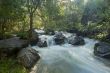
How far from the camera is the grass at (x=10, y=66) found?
12094 mm

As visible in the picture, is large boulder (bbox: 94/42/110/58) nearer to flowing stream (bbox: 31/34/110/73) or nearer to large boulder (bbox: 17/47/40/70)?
flowing stream (bbox: 31/34/110/73)

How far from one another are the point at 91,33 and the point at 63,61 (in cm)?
1484

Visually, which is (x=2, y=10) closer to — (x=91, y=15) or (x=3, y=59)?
(x=3, y=59)

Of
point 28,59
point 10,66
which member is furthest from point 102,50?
point 10,66

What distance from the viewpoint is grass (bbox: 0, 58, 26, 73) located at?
12.1 meters

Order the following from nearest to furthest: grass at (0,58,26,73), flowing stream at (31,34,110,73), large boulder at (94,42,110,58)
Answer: grass at (0,58,26,73)
flowing stream at (31,34,110,73)
large boulder at (94,42,110,58)

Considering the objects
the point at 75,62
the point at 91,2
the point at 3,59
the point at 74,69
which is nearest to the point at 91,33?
the point at 91,2

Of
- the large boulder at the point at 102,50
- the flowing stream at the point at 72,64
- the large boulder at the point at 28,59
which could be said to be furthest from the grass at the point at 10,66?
the large boulder at the point at 102,50

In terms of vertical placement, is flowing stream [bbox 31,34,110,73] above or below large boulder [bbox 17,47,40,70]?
below

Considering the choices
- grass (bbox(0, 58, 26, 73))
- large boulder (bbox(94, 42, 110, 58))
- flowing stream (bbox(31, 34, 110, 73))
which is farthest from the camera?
large boulder (bbox(94, 42, 110, 58))

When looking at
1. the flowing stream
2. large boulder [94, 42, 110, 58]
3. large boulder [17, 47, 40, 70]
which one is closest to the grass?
large boulder [17, 47, 40, 70]

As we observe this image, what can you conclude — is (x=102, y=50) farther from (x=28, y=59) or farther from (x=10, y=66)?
(x=10, y=66)

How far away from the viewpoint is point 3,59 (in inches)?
555

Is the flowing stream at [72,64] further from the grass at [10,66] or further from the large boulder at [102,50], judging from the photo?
the grass at [10,66]
